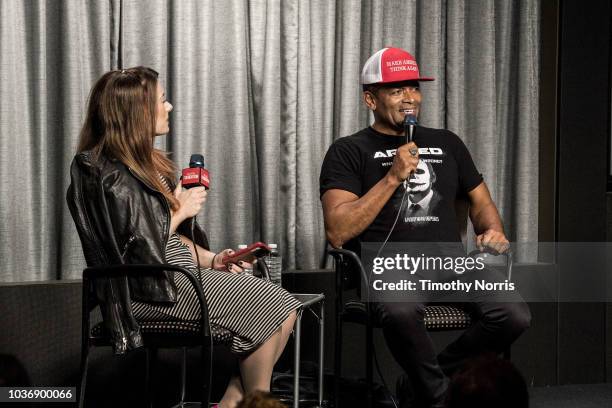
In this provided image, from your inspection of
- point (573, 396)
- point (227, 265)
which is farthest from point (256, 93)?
point (573, 396)

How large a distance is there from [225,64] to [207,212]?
605 mm

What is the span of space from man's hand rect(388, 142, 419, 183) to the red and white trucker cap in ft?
1.14

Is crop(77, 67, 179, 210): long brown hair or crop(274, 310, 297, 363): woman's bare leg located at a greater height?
crop(77, 67, 179, 210): long brown hair

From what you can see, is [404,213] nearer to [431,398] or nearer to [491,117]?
[431,398]

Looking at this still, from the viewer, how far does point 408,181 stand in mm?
2885

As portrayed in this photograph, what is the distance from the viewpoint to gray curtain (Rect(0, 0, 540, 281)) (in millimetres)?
2928

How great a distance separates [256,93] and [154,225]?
1.19m

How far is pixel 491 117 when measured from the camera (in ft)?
12.5

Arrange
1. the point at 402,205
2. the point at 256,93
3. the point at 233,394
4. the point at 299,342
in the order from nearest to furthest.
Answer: the point at 233,394 < the point at 299,342 < the point at 402,205 < the point at 256,93

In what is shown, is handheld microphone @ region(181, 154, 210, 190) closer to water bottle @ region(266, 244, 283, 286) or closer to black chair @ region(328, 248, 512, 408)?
black chair @ region(328, 248, 512, 408)

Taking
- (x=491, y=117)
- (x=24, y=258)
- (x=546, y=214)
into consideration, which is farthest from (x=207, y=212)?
(x=546, y=214)

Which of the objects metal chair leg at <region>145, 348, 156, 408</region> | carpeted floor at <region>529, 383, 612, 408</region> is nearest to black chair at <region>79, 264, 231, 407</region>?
metal chair leg at <region>145, 348, 156, 408</region>

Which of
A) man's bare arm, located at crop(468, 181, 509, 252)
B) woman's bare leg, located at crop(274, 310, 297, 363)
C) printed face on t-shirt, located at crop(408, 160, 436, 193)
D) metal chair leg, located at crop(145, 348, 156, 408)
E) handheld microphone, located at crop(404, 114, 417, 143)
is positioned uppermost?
handheld microphone, located at crop(404, 114, 417, 143)

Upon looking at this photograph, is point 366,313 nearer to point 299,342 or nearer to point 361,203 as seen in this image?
point 299,342
